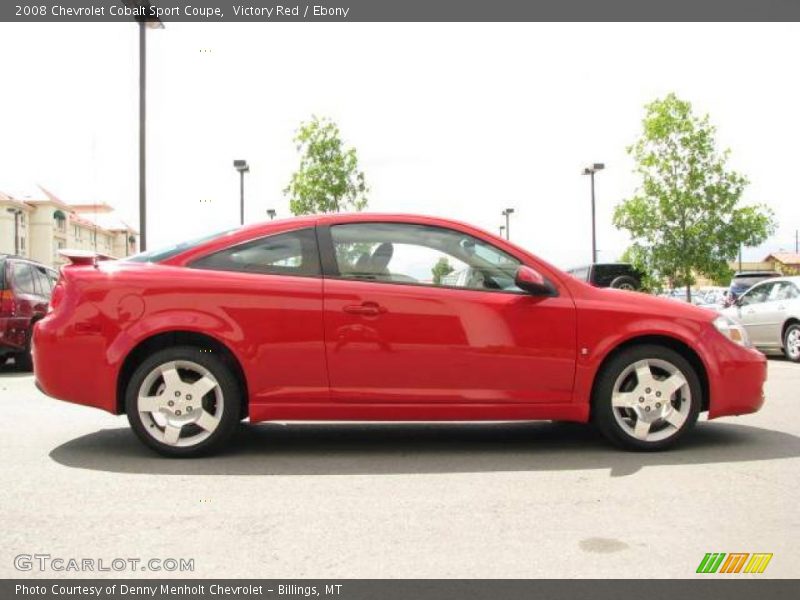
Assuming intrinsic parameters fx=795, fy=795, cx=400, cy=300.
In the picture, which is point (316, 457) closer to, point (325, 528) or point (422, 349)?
point (422, 349)

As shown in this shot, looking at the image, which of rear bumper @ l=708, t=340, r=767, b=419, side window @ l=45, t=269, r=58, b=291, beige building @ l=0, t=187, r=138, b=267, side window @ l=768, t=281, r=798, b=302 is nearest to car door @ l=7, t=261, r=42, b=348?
side window @ l=45, t=269, r=58, b=291

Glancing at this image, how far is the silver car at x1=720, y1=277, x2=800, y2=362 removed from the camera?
12.8 metres

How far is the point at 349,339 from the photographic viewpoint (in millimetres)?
5035

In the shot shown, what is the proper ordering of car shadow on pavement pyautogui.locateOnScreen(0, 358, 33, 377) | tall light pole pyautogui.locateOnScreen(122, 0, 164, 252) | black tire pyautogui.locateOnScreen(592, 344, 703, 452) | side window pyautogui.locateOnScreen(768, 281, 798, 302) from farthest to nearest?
1. tall light pole pyautogui.locateOnScreen(122, 0, 164, 252)
2. side window pyautogui.locateOnScreen(768, 281, 798, 302)
3. car shadow on pavement pyautogui.locateOnScreen(0, 358, 33, 377)
4. black tire pyautogui.locateOnScreen(592, 344, 703, 452)

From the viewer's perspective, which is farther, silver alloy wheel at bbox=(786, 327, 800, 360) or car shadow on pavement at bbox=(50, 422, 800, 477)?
silver alloy wheel at bbox=(786, 327, 800, 360)

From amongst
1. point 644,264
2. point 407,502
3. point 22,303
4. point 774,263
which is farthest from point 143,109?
point 774,263

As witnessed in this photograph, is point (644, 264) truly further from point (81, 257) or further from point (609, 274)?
point (81, 257)

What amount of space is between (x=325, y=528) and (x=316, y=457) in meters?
1.58

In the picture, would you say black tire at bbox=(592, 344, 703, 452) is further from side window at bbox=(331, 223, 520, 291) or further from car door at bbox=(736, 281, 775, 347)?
car door at bbox=(736, 281, 775, 347)

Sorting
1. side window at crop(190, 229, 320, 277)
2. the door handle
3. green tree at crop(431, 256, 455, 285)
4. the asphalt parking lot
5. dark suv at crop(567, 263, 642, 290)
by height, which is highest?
dark suv at crop(567, 263, 642, 290)

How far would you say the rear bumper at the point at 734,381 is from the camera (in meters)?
5.28

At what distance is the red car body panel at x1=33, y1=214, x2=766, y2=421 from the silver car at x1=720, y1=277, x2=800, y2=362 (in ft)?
29.2

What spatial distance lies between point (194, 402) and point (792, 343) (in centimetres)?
1085
